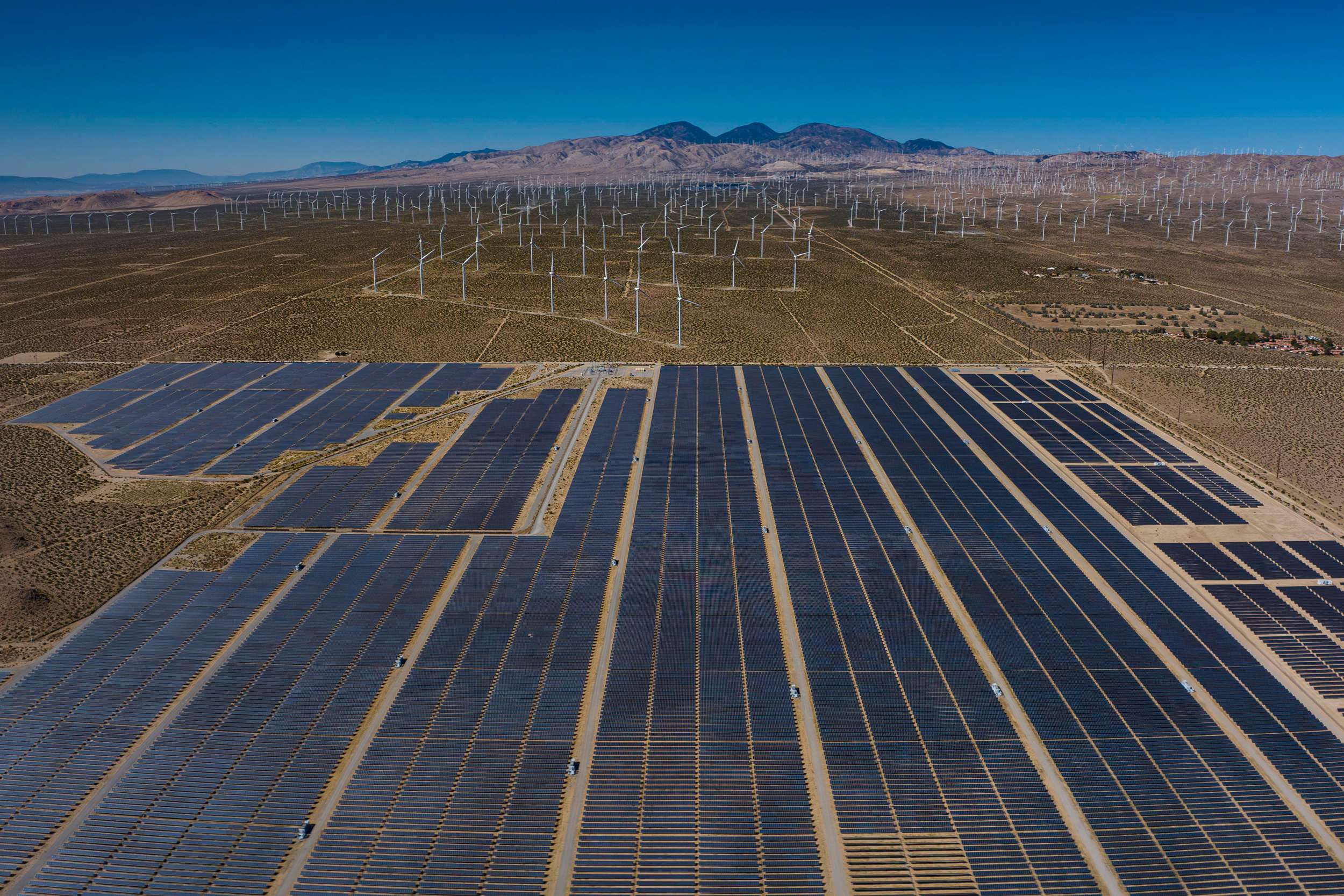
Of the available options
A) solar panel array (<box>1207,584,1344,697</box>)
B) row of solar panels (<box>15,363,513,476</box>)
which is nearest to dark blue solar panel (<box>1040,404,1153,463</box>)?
solar panel array (<box>1207,584,1344,697</box>)

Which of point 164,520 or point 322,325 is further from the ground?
point 322,325

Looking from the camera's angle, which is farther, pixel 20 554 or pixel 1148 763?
pixel 20 554

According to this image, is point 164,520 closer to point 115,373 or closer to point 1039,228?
point 115,373

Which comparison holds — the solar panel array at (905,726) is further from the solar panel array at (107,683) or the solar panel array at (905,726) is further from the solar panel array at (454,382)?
the solar panel array at (454,382)

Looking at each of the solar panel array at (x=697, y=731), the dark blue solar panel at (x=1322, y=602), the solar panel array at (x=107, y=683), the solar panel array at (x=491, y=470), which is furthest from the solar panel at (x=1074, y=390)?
the solar panel array at (x=107, y=683)

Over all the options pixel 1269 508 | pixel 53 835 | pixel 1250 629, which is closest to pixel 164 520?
pixel 53 835

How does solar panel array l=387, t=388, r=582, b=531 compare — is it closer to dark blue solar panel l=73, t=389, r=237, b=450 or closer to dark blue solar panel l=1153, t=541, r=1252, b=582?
dark blue solar panel l=73, t=389, r=237, b=450

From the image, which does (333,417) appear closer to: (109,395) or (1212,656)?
(109,395)
